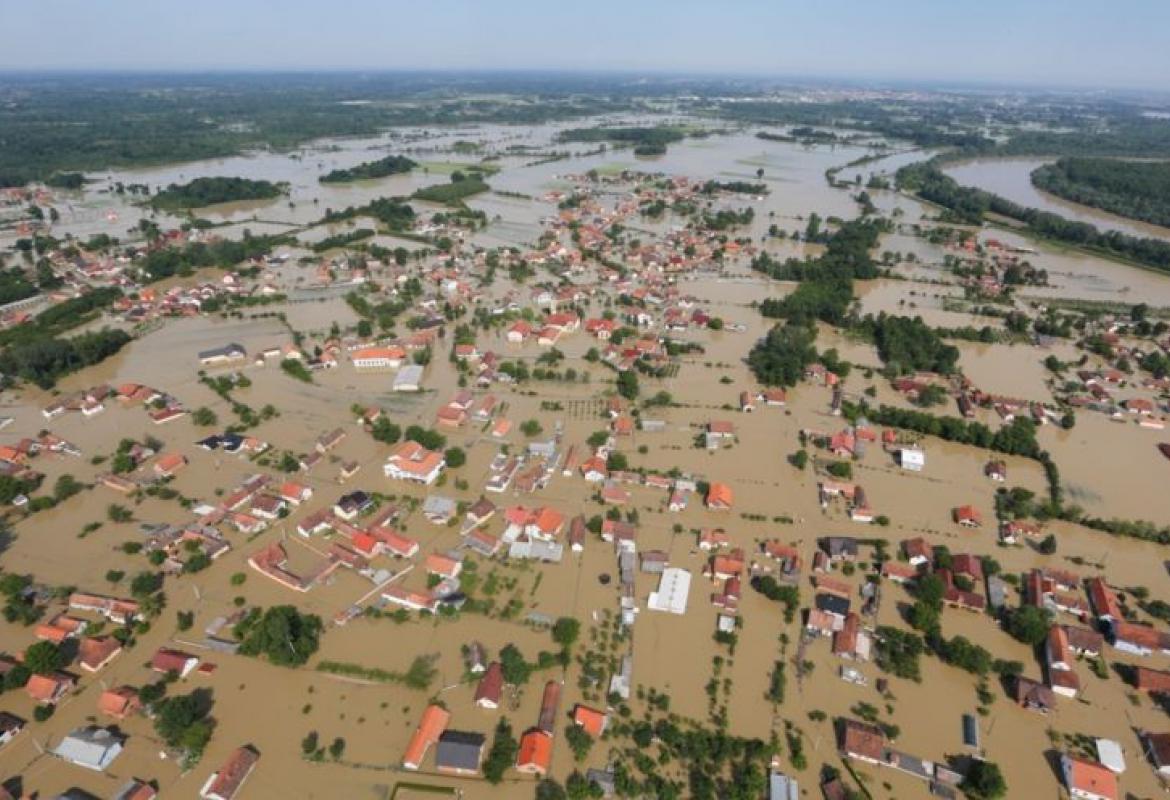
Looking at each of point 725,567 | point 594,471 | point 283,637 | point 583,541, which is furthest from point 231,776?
point 594,471

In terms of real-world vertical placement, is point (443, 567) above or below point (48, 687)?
above

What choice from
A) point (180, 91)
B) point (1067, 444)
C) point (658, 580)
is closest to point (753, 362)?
point (1067, 444)

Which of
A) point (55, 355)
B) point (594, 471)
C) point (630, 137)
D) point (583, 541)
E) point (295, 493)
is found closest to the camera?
point (583, 541)

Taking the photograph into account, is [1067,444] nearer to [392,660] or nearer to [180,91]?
[392,660]

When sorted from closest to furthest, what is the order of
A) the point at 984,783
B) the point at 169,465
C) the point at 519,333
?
the point at 984,783, the point at 169,465, the point at 519,333

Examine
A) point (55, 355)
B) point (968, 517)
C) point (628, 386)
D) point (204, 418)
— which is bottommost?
point (968, 517)

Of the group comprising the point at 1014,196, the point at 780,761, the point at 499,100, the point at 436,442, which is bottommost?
the point at 780,761

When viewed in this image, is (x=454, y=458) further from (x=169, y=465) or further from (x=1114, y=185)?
(x=1114, y=185)
